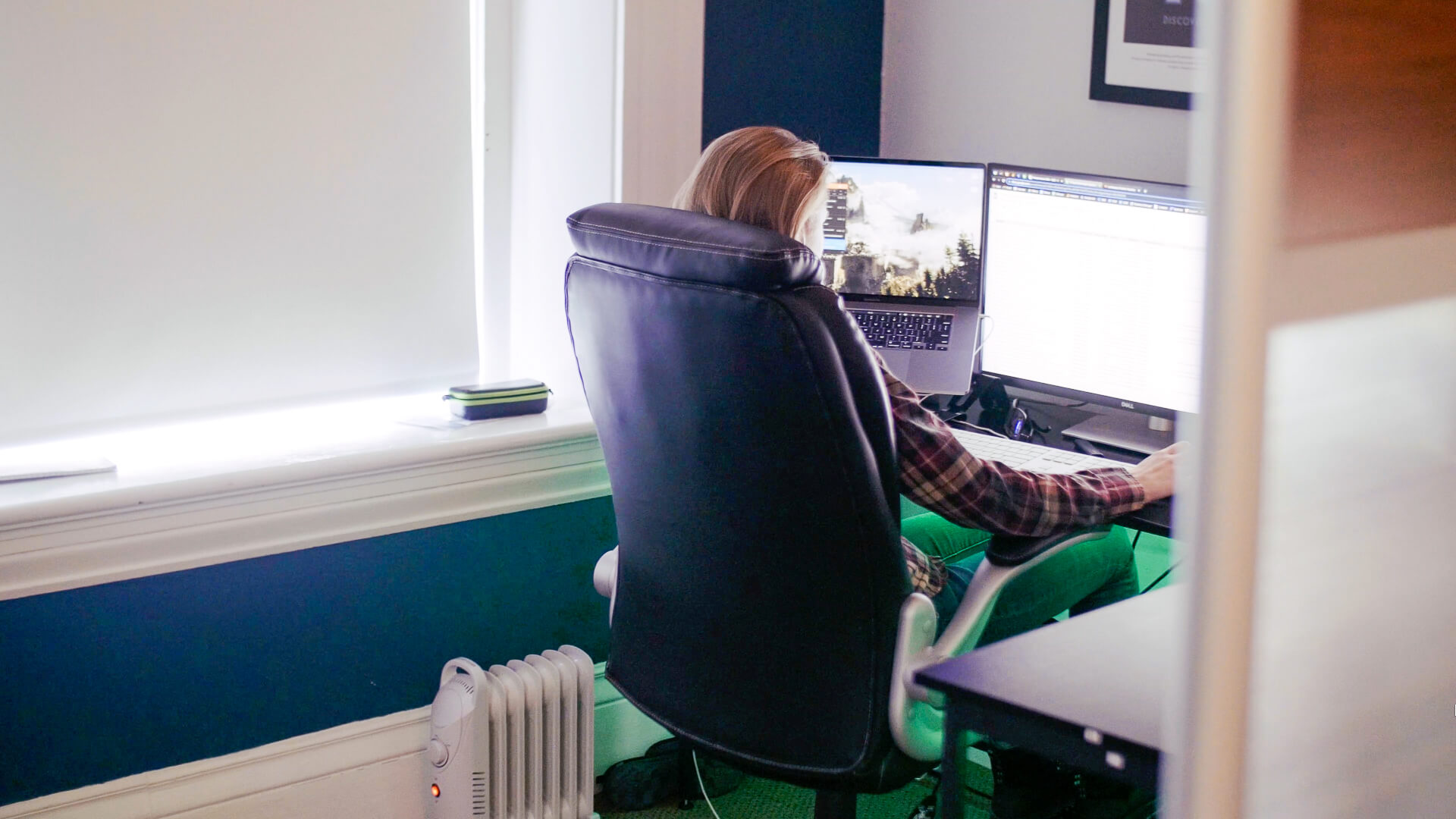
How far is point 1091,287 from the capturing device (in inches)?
85.4

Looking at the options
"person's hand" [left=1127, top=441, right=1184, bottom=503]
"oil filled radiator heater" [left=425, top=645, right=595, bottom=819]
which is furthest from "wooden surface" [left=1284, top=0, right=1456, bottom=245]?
"oil filled radiator heater" [left=425, top=645, right=595, bottom=819]

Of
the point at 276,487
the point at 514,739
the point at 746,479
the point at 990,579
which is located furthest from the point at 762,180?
the point at 514,739

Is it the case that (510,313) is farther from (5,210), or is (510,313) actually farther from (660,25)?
(5,210)

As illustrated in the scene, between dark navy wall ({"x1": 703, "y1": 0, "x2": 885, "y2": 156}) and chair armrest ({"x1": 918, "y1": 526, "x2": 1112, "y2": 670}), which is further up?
dark navy wall ({"x1": 703, "y1": 0, "x2": 885, "y2": 156})

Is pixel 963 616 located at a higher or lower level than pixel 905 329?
lower

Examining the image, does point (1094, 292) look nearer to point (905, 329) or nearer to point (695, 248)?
point (905, 329)

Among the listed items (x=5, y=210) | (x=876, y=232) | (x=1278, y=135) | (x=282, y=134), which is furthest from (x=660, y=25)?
(x=1278, y=135)

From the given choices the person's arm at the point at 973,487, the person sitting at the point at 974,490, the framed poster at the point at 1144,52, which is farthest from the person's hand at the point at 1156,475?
the framed poster at the point at 1144,52

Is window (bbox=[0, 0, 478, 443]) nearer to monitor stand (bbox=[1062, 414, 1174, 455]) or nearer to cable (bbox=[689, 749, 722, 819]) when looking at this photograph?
cable (bbox=[689, 749, 722, 819])

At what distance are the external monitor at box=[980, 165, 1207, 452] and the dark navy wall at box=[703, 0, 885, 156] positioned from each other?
1.96 feet

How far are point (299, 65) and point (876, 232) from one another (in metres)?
1.09

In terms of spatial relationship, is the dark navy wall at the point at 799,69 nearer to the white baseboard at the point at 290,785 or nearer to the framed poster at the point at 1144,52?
the framed poster at the point at 1144,52

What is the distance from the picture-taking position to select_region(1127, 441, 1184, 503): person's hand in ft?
5.61

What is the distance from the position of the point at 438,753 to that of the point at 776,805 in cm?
68
